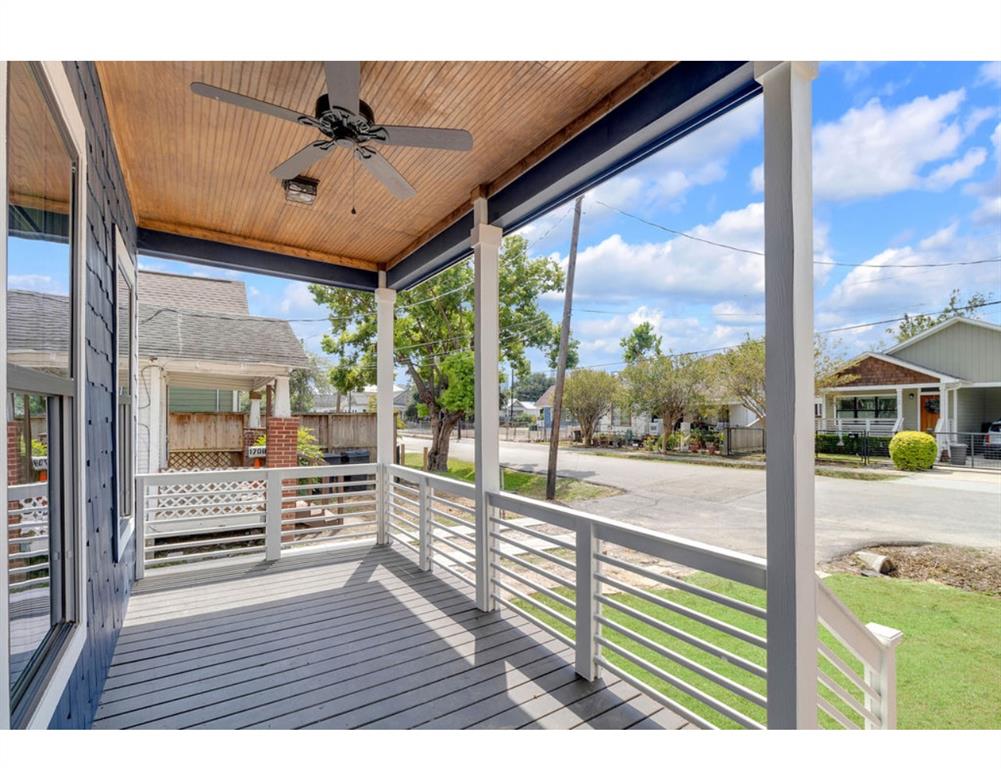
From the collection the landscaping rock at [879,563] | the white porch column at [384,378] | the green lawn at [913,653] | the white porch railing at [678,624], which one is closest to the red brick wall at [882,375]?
the landscaping rock at [879,563]

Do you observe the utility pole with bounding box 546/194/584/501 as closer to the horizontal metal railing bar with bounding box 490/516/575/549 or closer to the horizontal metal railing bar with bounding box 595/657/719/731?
the horizontal metal railing bar with bounding box 490/516/575/549

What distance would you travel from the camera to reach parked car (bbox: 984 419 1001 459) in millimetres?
3973

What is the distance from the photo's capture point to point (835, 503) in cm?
539

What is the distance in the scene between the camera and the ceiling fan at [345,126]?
6.29 ft

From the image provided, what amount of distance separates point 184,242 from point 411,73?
3.04 meters

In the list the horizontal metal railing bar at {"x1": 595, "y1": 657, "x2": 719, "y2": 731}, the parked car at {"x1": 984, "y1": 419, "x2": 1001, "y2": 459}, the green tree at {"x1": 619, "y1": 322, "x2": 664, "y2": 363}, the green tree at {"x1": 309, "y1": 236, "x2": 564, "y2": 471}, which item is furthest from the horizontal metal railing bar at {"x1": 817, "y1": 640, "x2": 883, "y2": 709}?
the green tree at {"x1": 309, "y1": 236, "x2": 564, "y2": 471}

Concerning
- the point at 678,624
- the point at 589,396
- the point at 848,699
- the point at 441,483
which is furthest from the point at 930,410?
the point at 589,396

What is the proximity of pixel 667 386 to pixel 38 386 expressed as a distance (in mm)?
6970

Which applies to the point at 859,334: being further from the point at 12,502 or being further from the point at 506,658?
the point at 12,502

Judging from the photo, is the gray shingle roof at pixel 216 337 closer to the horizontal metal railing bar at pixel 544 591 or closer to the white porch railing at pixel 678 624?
the white porch railing at pixel 678 624

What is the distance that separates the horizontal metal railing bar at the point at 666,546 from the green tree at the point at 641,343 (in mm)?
5530

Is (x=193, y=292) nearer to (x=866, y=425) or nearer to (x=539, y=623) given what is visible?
(x=539, y=623)

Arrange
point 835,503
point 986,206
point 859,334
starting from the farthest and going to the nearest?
point 835,503, point 859,334, point 986,206
